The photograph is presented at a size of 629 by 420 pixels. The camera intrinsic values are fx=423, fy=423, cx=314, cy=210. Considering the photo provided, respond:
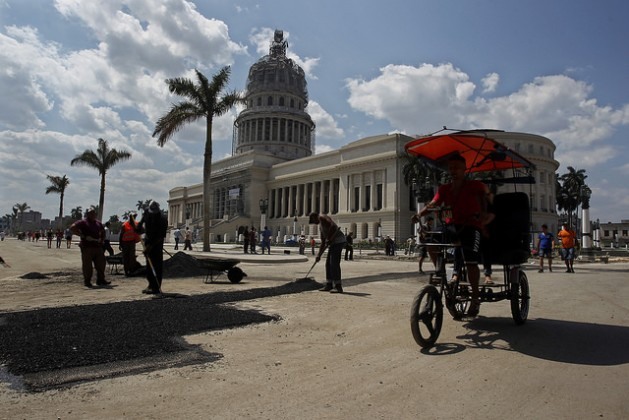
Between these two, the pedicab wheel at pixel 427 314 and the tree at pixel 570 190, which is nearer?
the pedicab wheel at pixel 427 314

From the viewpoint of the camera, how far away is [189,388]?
3100mm

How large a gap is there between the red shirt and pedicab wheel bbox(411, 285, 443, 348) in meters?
0.87

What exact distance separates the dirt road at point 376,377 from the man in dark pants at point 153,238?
3.50 meters

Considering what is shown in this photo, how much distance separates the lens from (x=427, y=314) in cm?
405

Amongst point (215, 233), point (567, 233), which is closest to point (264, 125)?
point (215, 233)

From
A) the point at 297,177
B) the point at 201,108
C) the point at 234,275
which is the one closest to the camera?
the point at 234,275

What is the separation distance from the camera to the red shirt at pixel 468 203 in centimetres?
460

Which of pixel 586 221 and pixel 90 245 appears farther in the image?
pixel 586 221

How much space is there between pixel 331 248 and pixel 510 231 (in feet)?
14.1

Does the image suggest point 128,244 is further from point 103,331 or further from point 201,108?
point 201,108

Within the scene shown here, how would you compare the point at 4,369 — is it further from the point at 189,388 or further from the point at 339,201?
the point at 339,201

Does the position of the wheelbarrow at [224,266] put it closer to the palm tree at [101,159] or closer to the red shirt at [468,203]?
the red shirt at [468,203]

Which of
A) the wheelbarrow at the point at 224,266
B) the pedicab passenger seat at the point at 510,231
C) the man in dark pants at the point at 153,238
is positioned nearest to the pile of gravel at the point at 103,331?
the man in dark pants at the point at 153,238

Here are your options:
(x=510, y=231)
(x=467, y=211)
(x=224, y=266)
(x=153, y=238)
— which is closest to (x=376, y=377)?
(x=467, y=211)
